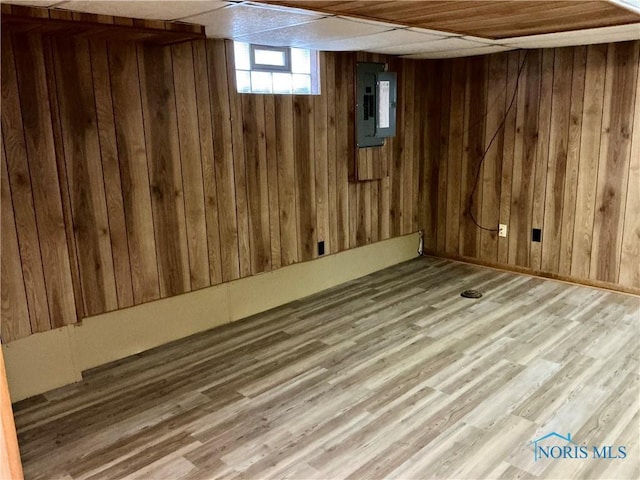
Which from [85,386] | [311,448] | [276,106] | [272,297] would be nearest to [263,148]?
[276,106]

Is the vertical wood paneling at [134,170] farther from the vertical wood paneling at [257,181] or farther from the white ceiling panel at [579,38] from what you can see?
the white ceiling panel at [579,38]

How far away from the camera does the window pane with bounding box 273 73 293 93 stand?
3807 millimetres

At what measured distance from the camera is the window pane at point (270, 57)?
12.0ft

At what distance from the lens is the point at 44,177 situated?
2680 millimetres

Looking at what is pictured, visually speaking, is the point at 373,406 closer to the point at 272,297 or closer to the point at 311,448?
the point at 311,448

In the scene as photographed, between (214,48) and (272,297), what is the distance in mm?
1798

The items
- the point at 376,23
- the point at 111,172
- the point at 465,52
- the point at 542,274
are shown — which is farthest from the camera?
the point at 542,274

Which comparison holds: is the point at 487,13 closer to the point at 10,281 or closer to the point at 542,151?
the point at 542,151

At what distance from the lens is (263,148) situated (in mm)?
3705

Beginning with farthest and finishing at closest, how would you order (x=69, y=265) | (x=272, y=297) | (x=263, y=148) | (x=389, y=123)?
(x=389, y=123) < (x=272, y=297) < (x=263, y=148) < (x=69, y=265)

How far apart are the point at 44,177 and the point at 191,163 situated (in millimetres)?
902

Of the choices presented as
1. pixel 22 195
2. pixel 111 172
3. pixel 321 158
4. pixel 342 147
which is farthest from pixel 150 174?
pixel 342 147

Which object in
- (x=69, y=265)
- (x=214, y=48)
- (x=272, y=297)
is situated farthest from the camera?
(x=272, y=297)

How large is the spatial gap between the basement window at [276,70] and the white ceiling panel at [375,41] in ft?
0.69
